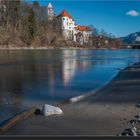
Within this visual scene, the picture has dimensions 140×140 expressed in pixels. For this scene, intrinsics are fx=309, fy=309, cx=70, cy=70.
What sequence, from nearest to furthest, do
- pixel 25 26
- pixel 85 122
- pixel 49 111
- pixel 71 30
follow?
pixel 85 122
pixel 49 111
pixel 25 26
pixel 71 30

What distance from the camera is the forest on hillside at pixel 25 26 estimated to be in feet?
368

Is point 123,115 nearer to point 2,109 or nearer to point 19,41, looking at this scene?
point 2,109

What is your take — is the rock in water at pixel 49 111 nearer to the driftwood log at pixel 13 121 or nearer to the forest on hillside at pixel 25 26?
the driftwood log at pixel 13 121

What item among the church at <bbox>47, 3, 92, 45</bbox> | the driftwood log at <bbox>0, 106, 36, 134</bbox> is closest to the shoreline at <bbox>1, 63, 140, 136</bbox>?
the driftwood log at <bbox>0, 106, 36, 134</bbox>

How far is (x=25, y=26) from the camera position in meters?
121

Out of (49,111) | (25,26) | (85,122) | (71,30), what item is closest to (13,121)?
(49,111)

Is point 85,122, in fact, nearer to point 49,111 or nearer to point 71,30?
point 49,111

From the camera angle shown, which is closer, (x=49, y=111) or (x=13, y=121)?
(x=13, y=121)

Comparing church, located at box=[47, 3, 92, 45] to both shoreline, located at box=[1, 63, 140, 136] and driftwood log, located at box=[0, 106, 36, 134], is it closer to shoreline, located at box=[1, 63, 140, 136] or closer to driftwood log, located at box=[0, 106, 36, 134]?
shoreline, located at box=[1, 63, 140, 136]

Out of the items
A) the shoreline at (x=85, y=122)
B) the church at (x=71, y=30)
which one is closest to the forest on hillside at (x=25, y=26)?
the church at (x=71, y=30)

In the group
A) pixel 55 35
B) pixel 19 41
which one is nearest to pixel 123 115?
pixel 19 41

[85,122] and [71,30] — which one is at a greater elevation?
[71,30]

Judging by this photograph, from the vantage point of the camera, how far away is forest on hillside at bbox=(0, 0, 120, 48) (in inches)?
4414

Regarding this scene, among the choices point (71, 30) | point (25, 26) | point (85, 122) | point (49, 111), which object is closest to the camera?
point (85, 122)
